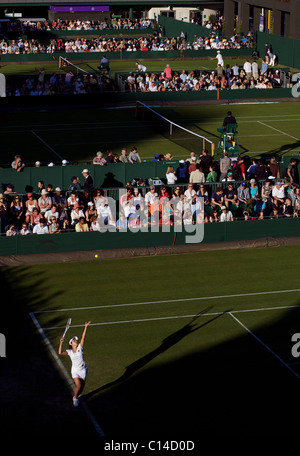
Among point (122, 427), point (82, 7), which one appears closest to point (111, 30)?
point (82, 7)

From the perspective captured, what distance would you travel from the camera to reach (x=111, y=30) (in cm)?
9356

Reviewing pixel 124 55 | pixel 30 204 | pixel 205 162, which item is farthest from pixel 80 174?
pixel 124 55

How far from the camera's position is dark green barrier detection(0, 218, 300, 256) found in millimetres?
27500

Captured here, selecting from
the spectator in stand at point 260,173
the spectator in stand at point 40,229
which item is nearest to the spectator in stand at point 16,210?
the spectator in stand at point 40,229

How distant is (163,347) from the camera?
72.0 feet

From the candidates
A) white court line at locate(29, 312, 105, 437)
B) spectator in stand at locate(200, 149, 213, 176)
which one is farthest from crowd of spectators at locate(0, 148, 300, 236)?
white court line at locate(29, 312, 105, 437)

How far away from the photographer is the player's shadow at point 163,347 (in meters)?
20.0

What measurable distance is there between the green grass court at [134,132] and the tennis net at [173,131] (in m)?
0.06

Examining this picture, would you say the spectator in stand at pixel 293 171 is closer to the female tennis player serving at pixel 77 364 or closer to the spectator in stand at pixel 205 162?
the spectator in stand at pixel 205 162

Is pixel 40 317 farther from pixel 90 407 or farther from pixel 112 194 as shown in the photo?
pixel 112 194
